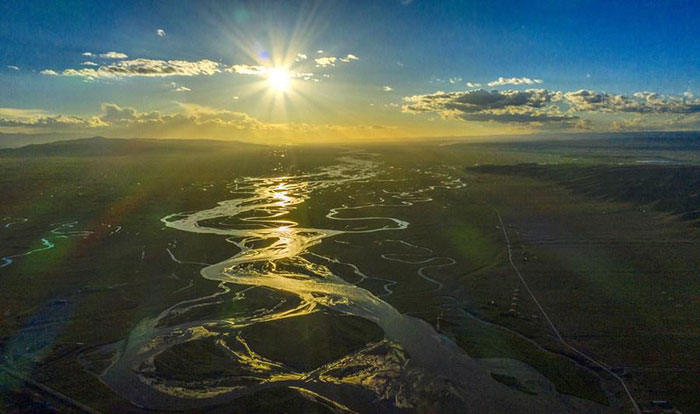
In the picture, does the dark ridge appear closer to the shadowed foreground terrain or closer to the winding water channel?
the shadowed foreground terrain

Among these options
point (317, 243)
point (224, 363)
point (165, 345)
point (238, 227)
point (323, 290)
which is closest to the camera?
point (224, 363)

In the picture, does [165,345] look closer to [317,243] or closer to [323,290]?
[323,290]

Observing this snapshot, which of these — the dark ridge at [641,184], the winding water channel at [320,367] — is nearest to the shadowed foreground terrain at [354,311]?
the winding water channel at [320,367]

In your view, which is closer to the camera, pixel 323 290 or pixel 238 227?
pixel 323 290

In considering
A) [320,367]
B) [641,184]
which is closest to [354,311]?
[320,367]

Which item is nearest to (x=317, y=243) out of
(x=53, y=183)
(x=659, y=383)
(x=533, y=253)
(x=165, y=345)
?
(x=533, y=253)

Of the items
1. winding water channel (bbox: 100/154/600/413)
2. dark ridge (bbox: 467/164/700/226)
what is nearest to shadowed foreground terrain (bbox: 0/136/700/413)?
winding water channel (bbox: 100/154/600/413)

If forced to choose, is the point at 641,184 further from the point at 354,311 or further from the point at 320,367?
the point at 320,367

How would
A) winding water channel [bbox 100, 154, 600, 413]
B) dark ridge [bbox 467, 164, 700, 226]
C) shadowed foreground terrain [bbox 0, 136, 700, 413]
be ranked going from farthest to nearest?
dark ridge [bbox 467, 164, 700, 226] → shadowed foreground terrain [bbox 0, 136, 700, 413] → winding water channel [bbox 100, 154, 600, 413]
